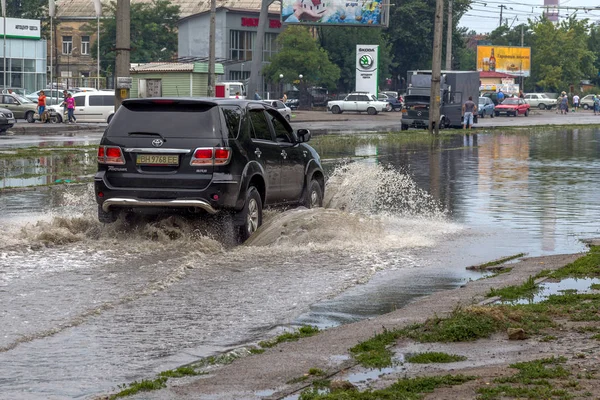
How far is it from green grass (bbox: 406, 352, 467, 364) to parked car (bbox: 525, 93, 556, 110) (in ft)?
324

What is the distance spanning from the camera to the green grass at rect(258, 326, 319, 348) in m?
7.82

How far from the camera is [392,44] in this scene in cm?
10344

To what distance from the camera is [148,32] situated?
99.5m

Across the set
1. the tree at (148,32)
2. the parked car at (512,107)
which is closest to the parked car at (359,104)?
the parked car at (512,107)

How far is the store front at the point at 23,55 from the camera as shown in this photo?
76.3m

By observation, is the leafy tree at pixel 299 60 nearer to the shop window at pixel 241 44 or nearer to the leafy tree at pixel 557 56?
the shop window at pixel 241 44

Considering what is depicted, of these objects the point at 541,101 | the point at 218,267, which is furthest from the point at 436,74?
the point at 541,101

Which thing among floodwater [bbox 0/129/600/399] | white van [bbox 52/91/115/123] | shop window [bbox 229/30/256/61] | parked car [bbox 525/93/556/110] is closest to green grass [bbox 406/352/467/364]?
floodwater [bbox 0/129/600/399]

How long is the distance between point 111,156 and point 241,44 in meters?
86.2

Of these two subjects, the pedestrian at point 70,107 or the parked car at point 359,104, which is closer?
the pedestrian at point 70,107

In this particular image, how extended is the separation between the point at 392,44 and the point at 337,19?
20.2m

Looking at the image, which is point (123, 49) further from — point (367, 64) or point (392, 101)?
point (392, 101)

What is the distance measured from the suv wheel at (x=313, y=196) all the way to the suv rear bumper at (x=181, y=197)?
250 centimetres

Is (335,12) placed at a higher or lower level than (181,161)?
higher
